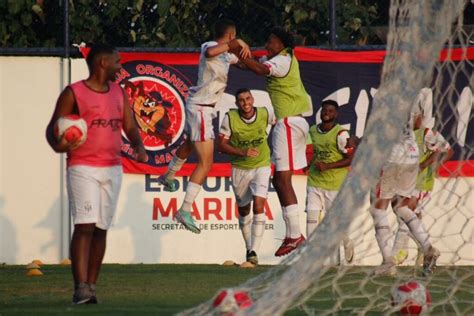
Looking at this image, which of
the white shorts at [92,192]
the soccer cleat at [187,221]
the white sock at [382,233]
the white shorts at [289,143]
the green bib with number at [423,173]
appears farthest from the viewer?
the white shorts at [289,143]

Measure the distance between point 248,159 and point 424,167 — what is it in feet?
14.5

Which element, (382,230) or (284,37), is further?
(284,37)

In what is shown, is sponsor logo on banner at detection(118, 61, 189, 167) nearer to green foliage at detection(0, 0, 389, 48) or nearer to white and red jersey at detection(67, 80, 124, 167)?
green foliage at detection(0, 0, 389, 48)

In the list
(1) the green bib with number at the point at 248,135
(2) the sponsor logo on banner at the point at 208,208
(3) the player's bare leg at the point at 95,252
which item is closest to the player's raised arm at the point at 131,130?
(3) the player's bare leg at the point at 95,252

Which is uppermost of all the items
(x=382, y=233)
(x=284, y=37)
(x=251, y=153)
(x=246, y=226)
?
(x=284, y=37)

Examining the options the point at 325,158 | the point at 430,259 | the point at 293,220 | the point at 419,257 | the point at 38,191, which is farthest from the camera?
the point at 38,191

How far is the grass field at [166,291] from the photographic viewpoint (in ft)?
31.2

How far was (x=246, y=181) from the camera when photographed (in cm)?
1599

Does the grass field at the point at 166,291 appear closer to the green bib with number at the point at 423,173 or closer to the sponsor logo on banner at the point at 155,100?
the green bib with number at the point at 423,173

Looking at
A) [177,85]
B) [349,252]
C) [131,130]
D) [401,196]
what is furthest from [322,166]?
[349,252]

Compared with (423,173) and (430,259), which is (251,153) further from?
(423,173)

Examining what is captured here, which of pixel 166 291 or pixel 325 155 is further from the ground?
pixel 325 155

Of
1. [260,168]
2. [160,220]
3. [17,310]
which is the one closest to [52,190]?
[160,220]

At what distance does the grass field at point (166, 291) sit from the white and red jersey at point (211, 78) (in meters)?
1.74
